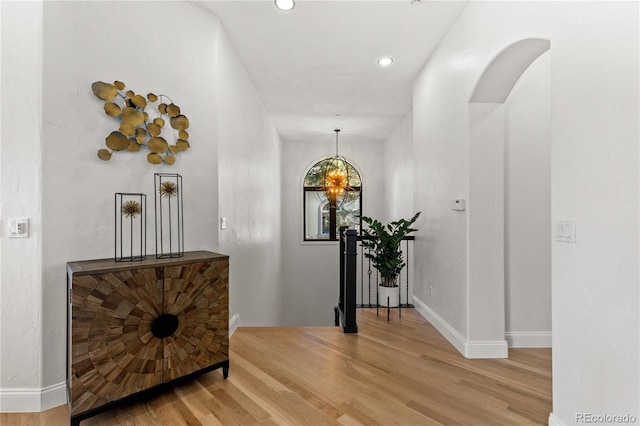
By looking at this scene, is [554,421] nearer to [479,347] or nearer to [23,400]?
[479,347]

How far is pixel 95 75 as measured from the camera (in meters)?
2.07

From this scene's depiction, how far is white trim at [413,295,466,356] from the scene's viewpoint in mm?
2640

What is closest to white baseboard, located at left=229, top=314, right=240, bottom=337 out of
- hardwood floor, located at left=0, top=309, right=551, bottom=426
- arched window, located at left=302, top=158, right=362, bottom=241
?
hardwood floor, located at left=0, top=309, right=551, bottom=426

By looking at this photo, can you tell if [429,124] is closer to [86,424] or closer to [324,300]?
[86,424]

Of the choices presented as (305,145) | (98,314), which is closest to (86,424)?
(98,314)

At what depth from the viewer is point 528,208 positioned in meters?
2.72

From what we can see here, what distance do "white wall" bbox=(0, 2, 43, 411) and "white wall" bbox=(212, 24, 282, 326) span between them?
1209 millimetres

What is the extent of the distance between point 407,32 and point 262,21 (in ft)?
4.40

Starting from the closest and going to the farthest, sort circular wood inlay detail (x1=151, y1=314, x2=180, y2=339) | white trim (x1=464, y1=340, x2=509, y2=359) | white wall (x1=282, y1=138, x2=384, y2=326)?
circular wood inlay detail (x1=151, y1=314, x2=180, y2=339) < white trim (x1=464, y1=340, x2=509, y2=359) < white wall (x1=282, y1=138, x2=384, y2=326)

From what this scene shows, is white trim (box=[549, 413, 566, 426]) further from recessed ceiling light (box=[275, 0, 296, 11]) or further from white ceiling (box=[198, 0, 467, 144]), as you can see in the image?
recessed ceiling light (box=[275, 0, 296, 11])

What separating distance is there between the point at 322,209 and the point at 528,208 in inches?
198

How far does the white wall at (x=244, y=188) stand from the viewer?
2951mm

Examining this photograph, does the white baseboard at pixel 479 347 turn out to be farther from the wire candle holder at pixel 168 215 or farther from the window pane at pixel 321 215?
the window pane at pixel 321 215

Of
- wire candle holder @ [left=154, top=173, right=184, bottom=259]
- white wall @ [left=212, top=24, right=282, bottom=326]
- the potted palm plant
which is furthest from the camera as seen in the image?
the potted palm plant
